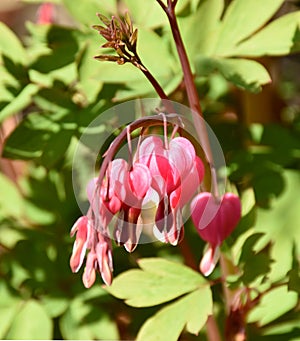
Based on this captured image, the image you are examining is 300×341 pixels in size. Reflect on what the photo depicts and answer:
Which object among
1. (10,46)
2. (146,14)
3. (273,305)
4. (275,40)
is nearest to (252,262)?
(273,305)

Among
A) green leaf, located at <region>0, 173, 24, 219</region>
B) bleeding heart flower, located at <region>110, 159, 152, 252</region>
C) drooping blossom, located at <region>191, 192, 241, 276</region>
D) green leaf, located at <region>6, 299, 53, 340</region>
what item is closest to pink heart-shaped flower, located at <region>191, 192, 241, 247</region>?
drooping blossom, located at <region>191, 192, 241, 276</region>

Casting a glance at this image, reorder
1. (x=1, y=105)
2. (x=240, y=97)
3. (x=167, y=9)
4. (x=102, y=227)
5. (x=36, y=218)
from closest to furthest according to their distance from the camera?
(x=102, y=227), (x=167, y=9), (x=1, y=105), (x=36, y=218), (x=240, y=97)

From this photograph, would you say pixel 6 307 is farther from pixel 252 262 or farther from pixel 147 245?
pixel 252 262

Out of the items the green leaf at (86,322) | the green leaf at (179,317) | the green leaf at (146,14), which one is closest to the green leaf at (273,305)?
the green leaf at (179,317)

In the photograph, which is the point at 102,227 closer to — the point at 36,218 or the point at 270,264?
the point at 270,264

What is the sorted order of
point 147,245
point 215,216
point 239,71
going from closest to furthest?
point 215,216 < point 239,71 < point 147,245

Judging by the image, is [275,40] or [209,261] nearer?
[209,261]

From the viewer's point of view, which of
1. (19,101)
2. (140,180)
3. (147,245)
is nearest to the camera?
(140,180)

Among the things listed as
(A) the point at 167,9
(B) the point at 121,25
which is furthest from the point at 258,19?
(B) the point at 121,25
